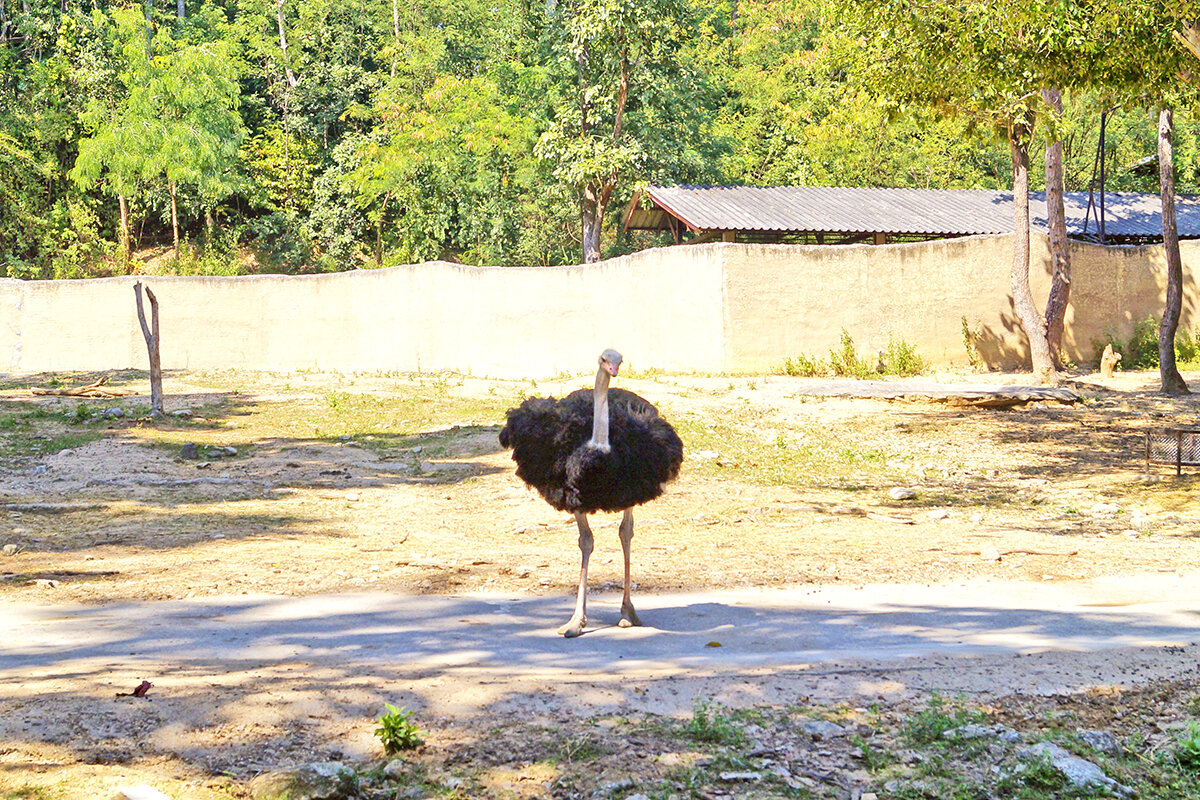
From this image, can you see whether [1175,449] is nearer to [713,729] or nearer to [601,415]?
[601,415]

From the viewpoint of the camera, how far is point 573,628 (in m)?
6.04

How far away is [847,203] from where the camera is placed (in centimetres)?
2650

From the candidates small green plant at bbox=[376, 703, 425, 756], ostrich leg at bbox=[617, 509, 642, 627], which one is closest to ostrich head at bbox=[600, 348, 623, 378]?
ostrich leg at bbox=[617, 509, 642, 627]

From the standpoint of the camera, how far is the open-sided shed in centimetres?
2453

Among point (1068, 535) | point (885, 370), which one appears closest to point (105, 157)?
point (885, 370)

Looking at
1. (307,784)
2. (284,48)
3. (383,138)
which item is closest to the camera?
(307,784)

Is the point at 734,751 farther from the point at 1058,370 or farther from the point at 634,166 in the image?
the point at 634,166

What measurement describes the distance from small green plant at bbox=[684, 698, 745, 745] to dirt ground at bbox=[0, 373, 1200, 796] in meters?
0.85

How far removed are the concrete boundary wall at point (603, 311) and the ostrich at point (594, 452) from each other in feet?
44.0

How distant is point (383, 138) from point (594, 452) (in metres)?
31.2

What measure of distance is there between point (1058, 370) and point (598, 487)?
16211mm

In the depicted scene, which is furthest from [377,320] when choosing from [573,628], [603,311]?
[573,628]

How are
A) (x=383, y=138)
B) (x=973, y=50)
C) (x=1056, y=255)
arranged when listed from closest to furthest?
(x=973, y=50), (x=1056, y=255), (x=383, y=138)

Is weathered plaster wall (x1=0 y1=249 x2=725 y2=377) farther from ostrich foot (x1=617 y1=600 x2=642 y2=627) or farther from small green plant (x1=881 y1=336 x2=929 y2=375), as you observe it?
ostrich foot (x1=617 y1=600 x2=642 y2=627)
